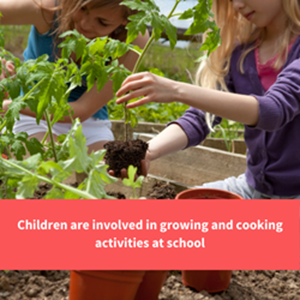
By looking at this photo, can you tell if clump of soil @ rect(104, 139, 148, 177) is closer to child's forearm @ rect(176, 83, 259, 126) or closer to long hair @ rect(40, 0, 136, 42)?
child's forearm @ rect(176, 83, 259, 126)

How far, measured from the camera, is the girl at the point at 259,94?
4.24ft

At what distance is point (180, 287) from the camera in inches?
43.7

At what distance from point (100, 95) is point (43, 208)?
1.34 metres

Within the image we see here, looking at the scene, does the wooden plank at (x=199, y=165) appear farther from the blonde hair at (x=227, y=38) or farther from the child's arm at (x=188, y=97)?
the child's arm at (x=188, y=97)

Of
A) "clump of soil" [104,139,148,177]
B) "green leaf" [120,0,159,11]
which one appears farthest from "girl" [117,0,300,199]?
"green leaf" [120,0,159,11]

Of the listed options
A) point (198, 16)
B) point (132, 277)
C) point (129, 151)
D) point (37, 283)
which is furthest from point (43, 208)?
point (198, 16)

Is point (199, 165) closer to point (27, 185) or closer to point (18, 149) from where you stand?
point (18, 149)

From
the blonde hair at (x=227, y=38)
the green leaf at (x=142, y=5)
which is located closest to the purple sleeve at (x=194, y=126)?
the blonde hair at (x=227, y=38)

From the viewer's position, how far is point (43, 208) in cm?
76

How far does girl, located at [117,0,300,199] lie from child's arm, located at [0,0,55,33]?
916 mm

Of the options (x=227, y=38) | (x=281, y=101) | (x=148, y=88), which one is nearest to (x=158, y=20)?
(x=148, y=88)

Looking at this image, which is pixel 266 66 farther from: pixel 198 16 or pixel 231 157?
pixel 198 16

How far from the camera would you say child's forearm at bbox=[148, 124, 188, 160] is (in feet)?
5.11

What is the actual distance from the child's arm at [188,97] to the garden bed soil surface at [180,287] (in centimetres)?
56
